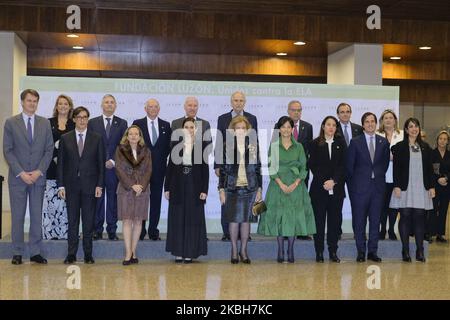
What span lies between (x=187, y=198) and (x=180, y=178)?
0.70 ft

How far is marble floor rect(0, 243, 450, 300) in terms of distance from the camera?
16.5 ft

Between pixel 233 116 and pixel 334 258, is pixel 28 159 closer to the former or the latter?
pixel 233 116

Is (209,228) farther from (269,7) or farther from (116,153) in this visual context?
(269,7)

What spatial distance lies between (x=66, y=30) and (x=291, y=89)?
14.5ft

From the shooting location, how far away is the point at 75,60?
1233 cm

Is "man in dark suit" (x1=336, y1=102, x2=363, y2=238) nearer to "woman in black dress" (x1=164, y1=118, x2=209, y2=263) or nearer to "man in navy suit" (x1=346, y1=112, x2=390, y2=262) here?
"man in navy suit" (x1=346, y1=112, x2=390, y2=262)

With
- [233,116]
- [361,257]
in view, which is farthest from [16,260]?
[361,257]

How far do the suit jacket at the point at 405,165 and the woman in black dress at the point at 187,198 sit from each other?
2.01m

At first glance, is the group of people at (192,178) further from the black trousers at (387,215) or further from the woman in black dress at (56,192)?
the black trousers at (387,215)

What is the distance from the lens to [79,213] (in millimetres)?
6395

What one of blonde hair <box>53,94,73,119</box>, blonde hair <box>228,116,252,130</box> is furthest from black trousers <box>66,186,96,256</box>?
blonde hair <box>228,116,252,130</box>

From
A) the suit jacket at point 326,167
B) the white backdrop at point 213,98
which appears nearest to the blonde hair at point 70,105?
the white backdrop at point 213,98

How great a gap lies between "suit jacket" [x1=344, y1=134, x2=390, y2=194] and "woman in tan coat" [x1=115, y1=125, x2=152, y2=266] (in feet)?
6.94
